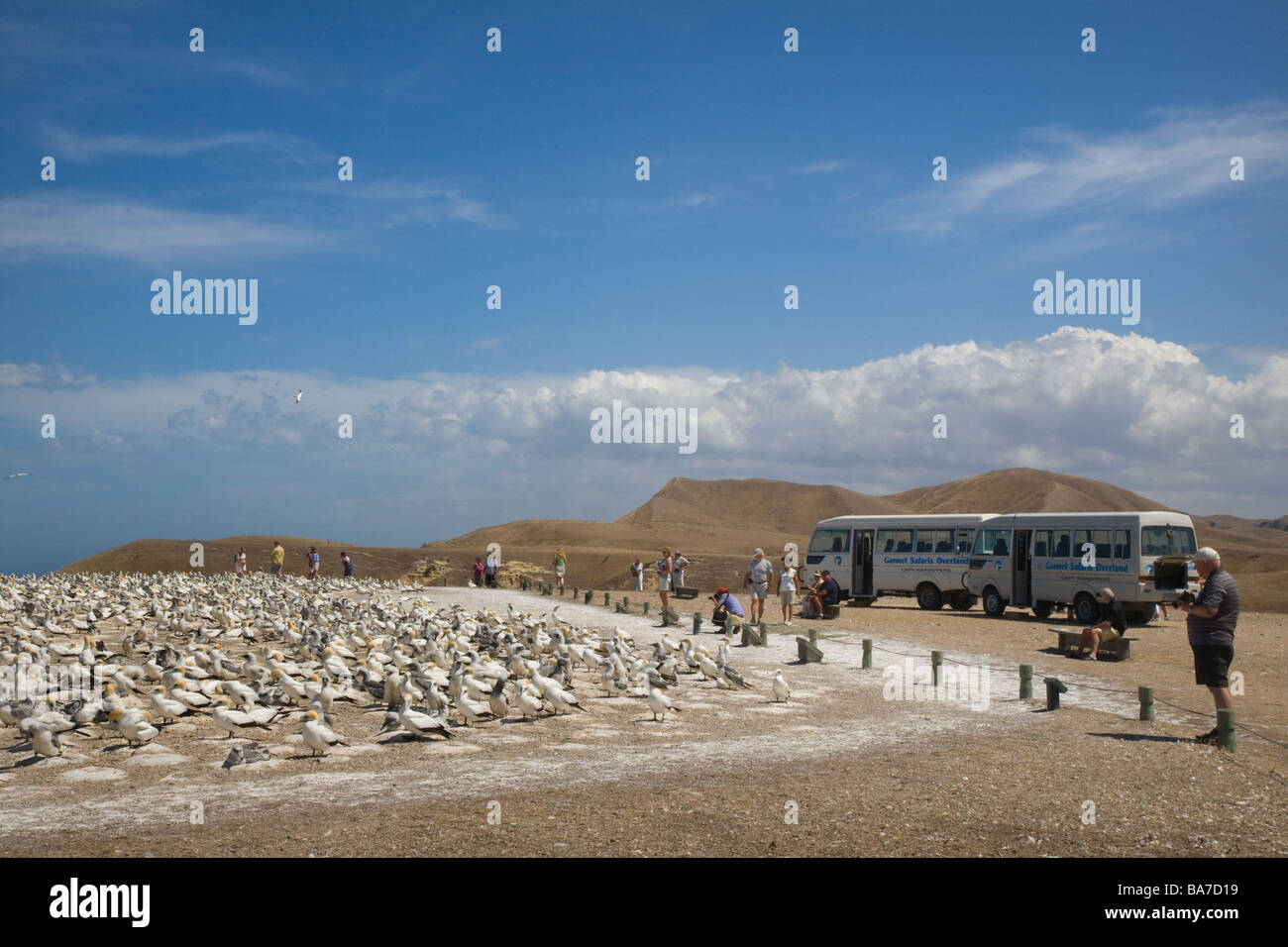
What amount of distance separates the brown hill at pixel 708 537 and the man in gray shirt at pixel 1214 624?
26.3 metres

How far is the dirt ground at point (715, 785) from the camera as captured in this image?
23.9ft

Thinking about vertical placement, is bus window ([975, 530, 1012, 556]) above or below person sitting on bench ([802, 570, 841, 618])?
above

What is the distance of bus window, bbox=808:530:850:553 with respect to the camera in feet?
104

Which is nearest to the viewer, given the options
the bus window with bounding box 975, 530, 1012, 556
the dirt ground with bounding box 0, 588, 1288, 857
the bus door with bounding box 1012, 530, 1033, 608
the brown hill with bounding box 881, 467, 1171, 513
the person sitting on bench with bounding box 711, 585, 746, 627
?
the dirt ground with bounding box 0, 588, 1288, 857

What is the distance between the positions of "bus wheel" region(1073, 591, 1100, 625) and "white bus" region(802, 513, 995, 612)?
3.76m

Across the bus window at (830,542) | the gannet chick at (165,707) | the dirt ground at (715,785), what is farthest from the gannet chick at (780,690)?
the bus window at (830,542)

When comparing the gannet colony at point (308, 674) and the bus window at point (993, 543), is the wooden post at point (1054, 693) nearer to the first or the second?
the gannet colony at point (308, 674)

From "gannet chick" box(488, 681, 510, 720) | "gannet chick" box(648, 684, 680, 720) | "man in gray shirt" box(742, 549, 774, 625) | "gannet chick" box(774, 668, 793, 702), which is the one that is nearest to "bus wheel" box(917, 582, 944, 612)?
"man in gray shirt" box(742, 549, 774, 625)

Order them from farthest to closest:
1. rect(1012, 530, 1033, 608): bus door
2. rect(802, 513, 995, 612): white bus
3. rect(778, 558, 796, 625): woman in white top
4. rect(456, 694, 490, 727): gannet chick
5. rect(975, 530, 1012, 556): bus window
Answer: rect(802, 513, 995, 612): white bus < rect(975, 530, 1012, 556): bus window < rect(1012, 530, 1033, 608): bus door < rect(778, 558, 796, 625): woman in white top < rect(456, 694, 490, 727): gannet chick

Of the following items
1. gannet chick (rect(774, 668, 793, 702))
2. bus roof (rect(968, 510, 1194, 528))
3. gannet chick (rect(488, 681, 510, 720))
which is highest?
bus roof (rect(968, 510, 1194, 528))

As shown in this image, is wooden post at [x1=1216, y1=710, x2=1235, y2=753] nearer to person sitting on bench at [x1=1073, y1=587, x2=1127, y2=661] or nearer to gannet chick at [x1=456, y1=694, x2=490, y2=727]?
gannet chick at [x1=456, y1=694, x2=490, y2=727]

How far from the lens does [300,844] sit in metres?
7.13

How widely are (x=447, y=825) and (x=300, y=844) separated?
1.08 metres
